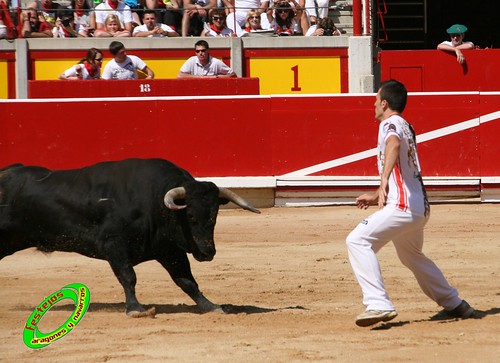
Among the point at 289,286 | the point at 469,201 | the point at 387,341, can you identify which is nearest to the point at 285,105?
the point at 469,201

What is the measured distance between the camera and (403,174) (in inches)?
269

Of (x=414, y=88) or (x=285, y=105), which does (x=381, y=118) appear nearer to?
(x=285, y=105)

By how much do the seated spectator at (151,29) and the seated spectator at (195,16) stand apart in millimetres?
199

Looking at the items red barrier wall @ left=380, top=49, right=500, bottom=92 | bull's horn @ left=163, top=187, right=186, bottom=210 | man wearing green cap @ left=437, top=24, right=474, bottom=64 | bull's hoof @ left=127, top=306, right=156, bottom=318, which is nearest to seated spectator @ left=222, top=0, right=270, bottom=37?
red barrier wall @ left=380, top=49, right=500, bottom=92

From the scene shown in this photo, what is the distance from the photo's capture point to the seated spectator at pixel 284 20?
1583cm

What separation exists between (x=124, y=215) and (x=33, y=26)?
8910mm

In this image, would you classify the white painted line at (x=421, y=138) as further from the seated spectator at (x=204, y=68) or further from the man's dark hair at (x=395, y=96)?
the man's dark hair at (x=395, y=96)

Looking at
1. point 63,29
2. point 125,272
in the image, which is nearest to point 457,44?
point 63,29

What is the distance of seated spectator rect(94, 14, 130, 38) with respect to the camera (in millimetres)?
15891

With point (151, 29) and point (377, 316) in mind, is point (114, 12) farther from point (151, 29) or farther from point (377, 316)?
point (377, 316)

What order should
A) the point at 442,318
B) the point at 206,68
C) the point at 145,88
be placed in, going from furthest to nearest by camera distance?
the point at 206,68 < the point at 145,88 < the point at 442,318

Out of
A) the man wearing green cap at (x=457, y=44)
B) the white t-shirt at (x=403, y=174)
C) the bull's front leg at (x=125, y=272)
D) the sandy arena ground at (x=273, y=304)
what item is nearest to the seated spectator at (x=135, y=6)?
the man wearing green cap at (x=457, y=44)

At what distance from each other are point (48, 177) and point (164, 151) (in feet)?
18.3

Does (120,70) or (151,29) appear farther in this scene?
(151,29)
